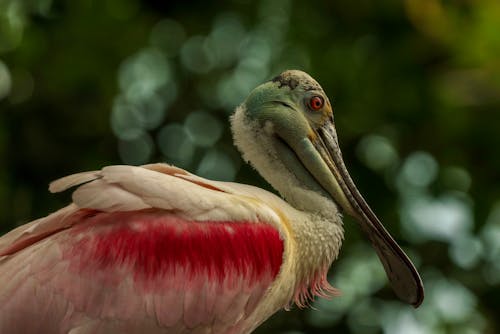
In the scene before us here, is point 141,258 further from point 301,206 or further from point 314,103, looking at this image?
point 314,103

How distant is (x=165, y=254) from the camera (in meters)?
5.14

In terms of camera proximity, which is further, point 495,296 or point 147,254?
point 495,296

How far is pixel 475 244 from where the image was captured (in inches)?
377

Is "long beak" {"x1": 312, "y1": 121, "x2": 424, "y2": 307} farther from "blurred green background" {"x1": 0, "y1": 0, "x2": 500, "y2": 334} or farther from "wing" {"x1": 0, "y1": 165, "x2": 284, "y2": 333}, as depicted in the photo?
"blurred green background" {"x1": 0, "y1": 0, "x2": 500, "y2": 334}

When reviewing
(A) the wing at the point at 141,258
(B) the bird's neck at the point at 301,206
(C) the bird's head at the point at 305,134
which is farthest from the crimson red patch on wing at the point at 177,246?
(C) the bird's head at the point at 305,134

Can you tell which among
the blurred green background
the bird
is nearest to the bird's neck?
the bird

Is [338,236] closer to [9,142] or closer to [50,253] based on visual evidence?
[50,253]

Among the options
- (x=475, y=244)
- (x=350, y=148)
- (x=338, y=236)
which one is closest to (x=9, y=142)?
(x=350, y=148)

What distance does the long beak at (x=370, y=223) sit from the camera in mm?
5793

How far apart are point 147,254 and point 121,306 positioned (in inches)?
10.7

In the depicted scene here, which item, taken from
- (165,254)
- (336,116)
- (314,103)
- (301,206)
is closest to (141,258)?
(165,254)

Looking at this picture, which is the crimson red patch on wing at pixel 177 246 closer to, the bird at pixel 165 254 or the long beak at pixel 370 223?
the bird at pixel 165 254

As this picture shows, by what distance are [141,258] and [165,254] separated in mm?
101

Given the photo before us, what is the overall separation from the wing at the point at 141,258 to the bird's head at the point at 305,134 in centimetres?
50
